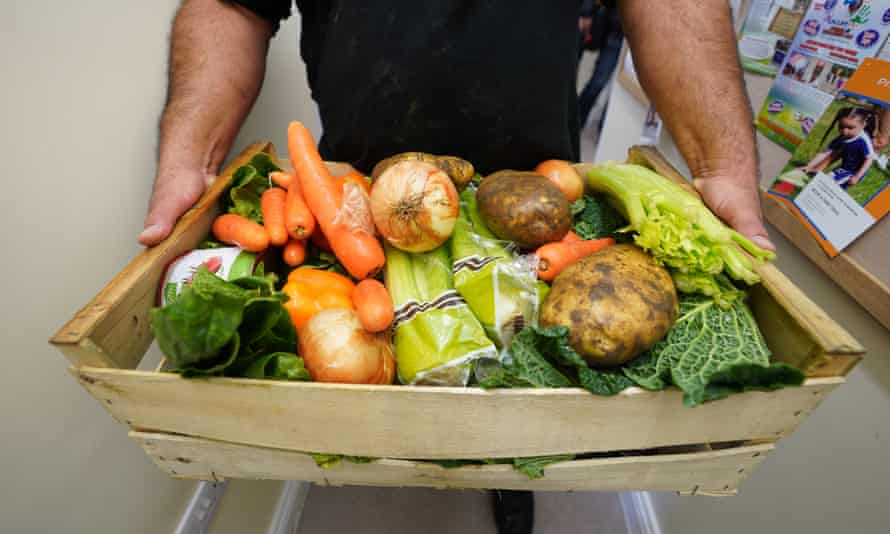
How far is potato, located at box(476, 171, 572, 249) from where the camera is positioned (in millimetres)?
668

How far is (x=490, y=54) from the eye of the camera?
0.81 m

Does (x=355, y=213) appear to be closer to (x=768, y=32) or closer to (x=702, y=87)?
(x=702, y=87)

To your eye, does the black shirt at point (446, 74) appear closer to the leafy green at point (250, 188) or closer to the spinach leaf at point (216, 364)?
the leafy green at point (250, 188)

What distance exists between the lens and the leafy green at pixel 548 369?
1.74ft

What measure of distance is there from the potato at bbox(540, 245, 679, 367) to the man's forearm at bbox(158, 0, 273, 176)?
73 centimetres

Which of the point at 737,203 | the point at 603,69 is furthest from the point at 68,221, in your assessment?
the point at 603,69

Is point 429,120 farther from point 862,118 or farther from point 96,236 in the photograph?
point 862,118

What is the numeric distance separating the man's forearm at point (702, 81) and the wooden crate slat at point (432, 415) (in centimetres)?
51

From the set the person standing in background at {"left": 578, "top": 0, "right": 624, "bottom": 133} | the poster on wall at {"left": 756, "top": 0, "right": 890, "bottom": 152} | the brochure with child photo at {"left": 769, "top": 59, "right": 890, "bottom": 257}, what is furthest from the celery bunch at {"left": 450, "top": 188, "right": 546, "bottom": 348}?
the person standing in background at {"left": 578, "top": 0, "right": 624, "bottom": 133}

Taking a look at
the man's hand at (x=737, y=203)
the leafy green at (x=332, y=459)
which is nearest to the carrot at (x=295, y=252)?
the leafy green at (x=332, y=459)

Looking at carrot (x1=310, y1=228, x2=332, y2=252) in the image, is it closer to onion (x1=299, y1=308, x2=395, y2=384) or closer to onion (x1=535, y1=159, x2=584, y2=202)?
onion (x1=299, y1=308, x2=395, y2=384)

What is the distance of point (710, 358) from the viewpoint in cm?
55

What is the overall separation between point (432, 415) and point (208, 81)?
799 mm

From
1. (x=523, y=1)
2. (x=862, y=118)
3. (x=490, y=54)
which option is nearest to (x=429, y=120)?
(x=490, y=54)
